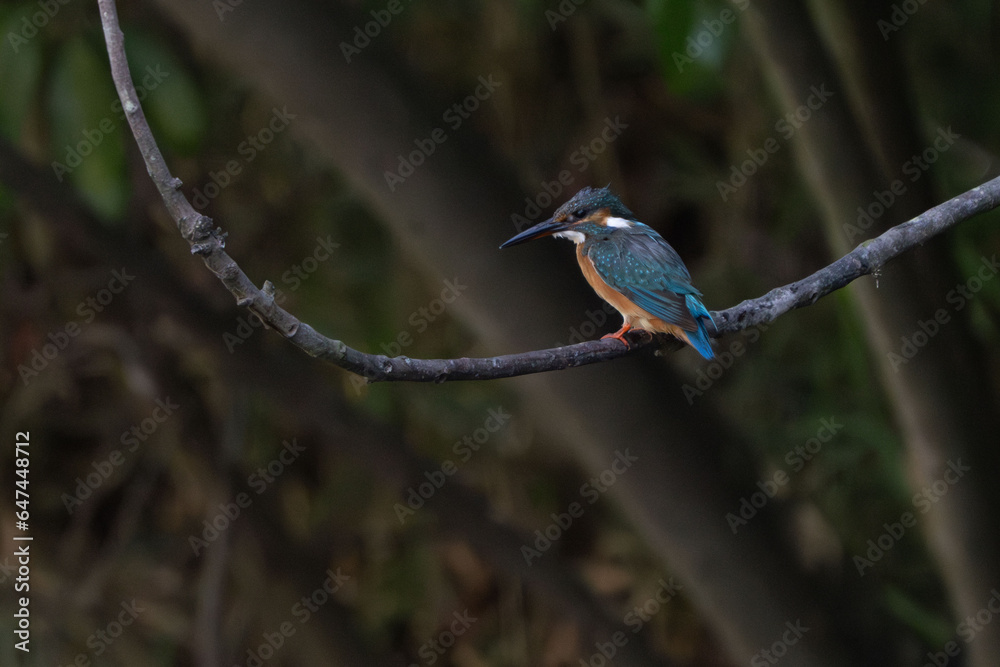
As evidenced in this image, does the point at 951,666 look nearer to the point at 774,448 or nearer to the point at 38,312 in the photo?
the point at 774,448

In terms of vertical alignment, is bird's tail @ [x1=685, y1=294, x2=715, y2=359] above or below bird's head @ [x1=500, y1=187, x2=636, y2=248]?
below

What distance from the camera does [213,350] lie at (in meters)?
2.67

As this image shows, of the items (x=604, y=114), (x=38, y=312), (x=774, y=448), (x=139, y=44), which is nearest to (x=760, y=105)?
(x=604, y=114)

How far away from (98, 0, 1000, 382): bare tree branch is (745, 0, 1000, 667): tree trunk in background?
0.37 meters

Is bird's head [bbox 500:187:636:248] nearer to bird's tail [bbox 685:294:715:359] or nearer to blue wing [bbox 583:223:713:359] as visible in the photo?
blue wing [bbox 583:223:713:359]

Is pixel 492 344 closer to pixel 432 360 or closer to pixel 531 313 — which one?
pixel 531 313

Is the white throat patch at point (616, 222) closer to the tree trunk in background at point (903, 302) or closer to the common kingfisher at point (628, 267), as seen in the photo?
the common kingfisher at point (628, 267)

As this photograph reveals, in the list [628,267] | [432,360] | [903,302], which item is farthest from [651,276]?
[432,360]

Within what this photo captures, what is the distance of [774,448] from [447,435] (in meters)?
1.34

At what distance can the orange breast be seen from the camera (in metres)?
2.01

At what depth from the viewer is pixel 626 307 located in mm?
2109

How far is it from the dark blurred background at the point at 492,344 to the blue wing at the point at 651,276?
0.12 m

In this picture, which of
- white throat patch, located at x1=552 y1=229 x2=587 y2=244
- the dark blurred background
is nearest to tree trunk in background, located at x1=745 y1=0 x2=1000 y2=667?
the dark blurred background

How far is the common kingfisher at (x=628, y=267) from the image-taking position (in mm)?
1960
